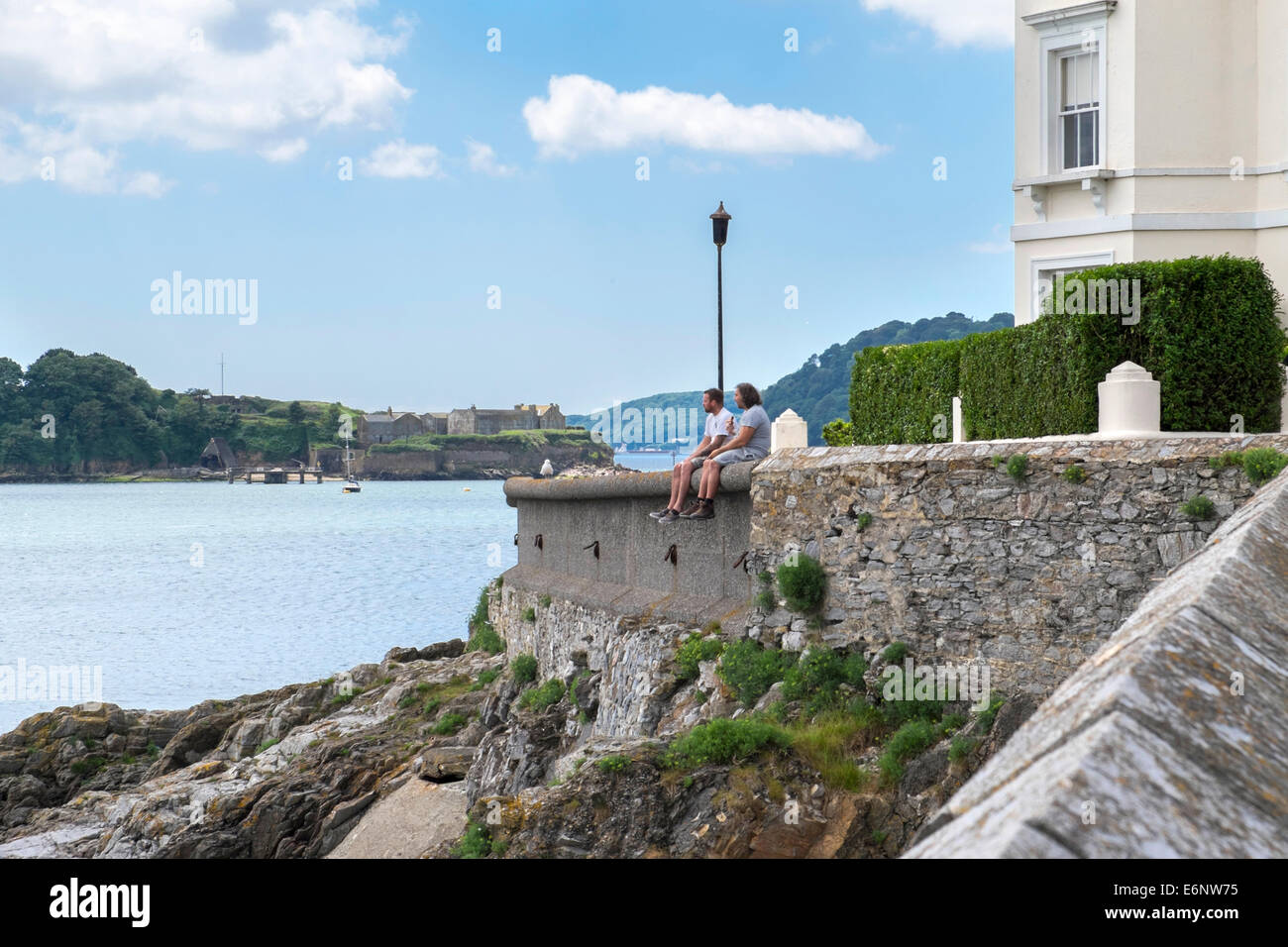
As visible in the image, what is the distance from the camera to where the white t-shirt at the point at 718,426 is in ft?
41.4

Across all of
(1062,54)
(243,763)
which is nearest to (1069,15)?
(1062,54)

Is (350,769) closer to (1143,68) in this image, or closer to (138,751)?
(138,751)

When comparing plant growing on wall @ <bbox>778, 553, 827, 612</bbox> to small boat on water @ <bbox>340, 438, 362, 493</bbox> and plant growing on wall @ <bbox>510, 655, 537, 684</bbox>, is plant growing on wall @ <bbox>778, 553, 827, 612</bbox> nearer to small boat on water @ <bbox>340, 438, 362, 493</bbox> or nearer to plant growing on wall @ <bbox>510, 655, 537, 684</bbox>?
plant growing on wall @ <bbox>510, 655, 537, 684</bbox>

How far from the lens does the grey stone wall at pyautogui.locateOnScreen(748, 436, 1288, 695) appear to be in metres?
8.63

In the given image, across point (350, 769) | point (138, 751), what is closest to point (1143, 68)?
point (350, 769)

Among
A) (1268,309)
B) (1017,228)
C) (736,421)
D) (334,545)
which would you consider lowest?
(334,545)

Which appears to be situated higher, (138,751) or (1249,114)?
(1249,114)

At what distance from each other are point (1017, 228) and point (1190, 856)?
17153mm

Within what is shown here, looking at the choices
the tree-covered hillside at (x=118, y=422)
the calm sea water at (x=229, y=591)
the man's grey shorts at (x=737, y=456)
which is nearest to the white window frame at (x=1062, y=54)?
the man's grey shorts at (x=737, y=456)

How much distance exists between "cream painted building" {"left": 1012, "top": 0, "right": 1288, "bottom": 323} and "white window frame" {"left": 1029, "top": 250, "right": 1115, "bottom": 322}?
1.1 inches

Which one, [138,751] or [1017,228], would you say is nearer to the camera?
[1017,228]

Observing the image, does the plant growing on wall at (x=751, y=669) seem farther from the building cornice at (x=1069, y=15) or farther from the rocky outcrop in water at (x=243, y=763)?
the building cornice at (x=1069, y=15)

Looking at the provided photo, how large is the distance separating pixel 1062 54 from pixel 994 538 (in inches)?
421

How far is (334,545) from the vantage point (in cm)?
8656
